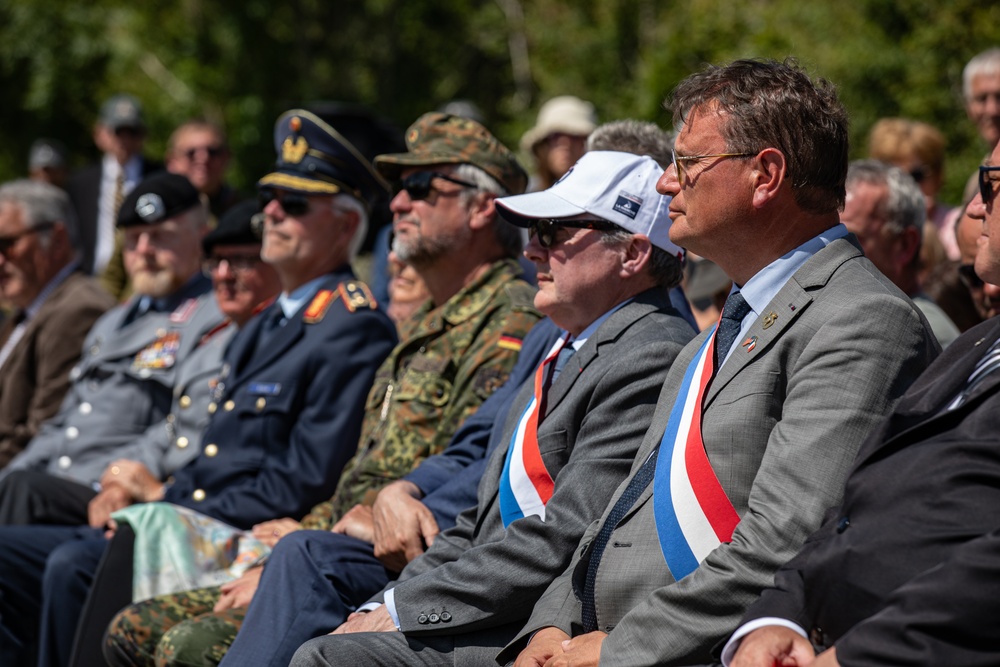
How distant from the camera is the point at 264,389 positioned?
4953 millimetres

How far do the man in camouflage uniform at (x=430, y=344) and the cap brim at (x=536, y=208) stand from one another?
0.65m

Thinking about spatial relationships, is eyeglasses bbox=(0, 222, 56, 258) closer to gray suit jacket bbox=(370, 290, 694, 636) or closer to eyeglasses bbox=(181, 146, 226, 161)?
eyeglasses bbox=(181, 146, 226, 161)

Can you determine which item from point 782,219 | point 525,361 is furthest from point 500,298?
point 782,219

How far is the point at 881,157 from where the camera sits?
6.60m

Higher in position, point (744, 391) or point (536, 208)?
point (536, 208)

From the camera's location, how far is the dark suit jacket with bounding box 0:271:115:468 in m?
6.65

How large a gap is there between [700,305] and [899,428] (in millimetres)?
3066

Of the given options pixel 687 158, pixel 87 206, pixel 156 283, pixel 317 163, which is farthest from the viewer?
pixel 87 206

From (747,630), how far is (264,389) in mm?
2874

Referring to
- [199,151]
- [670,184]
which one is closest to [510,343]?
[670,184]

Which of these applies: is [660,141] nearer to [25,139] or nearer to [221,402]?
[221,402]

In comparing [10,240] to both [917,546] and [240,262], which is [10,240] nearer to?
[240,262]

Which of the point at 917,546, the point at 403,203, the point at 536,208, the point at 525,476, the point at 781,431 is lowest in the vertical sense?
the point at 525,476

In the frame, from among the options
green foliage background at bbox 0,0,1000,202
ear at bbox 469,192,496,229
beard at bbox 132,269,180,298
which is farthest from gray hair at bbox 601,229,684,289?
green foliage background at bbox 0,0,1000,202
